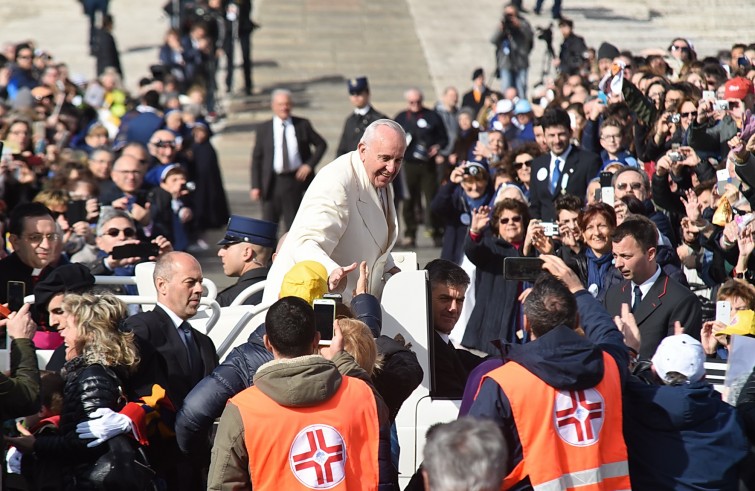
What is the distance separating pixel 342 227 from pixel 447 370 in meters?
0.93

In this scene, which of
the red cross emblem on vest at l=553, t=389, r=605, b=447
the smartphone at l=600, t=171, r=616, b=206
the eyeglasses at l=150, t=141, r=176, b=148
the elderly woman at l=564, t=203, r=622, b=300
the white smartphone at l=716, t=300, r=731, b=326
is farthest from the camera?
the eyeglasses at l=150, t=141, r=176, b=148

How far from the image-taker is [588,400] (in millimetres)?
4941

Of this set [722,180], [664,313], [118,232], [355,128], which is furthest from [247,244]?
[355,128]

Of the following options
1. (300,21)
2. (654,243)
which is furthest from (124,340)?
(300,21)

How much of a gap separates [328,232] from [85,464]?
1751mm

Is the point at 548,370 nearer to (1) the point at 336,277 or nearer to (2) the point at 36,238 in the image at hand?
(1) the point at 336,277

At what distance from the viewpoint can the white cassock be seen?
6.27 meters

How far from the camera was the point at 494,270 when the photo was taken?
9.32 metres

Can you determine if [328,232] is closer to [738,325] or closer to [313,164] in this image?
[738,325]

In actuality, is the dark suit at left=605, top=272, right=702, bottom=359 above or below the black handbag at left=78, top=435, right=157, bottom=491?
above

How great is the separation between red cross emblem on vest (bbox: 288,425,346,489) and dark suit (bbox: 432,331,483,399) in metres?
1.59

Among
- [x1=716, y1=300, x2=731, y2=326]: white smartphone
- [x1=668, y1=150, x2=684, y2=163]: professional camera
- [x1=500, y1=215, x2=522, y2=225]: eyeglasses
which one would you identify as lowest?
[x1=716, y1=300, x2=731, y2=326]: white smartphone

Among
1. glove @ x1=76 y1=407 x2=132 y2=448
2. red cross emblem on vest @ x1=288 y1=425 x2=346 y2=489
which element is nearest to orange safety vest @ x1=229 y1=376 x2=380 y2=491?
red cross emblem on vest @ x1=288 y1=425 x2=346 y2=489

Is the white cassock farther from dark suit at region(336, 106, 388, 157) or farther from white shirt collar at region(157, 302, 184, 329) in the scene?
dark suit at region(336, 106, 388, 157)
